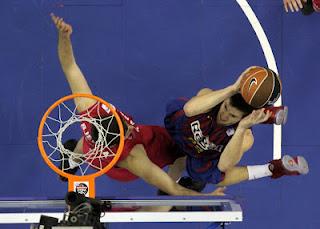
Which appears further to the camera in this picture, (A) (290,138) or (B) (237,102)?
(A) (290,138)

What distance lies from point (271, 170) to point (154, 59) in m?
1.74

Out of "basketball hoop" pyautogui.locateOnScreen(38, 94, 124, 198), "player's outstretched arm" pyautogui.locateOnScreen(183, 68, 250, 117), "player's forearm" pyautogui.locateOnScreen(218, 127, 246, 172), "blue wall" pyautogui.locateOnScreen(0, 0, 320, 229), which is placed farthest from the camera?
"blue wall" pyautogui.locateOnScreen(0, 0, 320, 229)

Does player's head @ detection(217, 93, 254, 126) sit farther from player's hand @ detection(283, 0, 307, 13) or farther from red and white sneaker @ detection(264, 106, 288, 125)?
player's hand @ detection(283, 0, 307, 13)

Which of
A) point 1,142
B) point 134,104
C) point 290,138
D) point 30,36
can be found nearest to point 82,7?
point 30,36

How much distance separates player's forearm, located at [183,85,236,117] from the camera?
416 centimetres

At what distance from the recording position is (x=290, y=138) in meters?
Result: 5.93

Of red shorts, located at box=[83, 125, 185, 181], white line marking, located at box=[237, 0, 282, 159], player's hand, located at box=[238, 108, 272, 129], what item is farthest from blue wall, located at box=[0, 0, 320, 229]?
player's hand, located at box=[238, 108, 272, 129]

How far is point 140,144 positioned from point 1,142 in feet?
6.11

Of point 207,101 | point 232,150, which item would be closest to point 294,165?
point 232,150

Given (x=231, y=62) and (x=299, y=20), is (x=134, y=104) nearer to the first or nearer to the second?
(x=231, y=62)

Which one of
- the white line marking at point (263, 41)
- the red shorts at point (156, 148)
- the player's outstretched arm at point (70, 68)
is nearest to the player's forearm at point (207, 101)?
the red shorts at point (156, 148)

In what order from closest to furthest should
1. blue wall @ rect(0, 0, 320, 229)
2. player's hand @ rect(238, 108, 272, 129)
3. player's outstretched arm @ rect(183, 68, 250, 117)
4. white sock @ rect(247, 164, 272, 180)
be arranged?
player's hand @ rect(238, 108, 272, 129)
player's outstretched arm @ rect(183, 68, 250, 117)
white sock @ rect(247, 164, 272, 180)
blue wall @ rect(0, 0, 320, 229)

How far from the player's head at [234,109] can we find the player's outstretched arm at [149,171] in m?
0.69

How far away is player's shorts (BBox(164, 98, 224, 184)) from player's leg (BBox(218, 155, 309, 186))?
28cm
